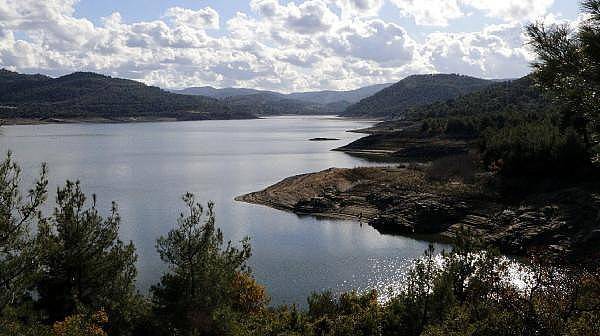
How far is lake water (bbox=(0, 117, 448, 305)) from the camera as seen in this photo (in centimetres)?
3959

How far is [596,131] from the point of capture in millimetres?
11703

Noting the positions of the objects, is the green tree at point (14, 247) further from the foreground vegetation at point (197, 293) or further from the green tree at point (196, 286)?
the green tree at point (196, 286)

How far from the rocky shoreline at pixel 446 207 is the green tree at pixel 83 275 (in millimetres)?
24127

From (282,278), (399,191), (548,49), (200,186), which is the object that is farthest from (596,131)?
(200,186)

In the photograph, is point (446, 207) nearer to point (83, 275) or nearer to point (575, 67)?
point (83, 275)

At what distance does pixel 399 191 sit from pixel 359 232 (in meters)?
11.3

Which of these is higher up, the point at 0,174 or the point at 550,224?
the point at 0,174

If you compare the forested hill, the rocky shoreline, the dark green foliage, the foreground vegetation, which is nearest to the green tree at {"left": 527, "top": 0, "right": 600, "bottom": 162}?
the foreground vegetation

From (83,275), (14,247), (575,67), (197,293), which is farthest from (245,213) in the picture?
(575,67)

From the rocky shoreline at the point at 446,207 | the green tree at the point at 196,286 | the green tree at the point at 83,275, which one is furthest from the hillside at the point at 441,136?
the green tree at the point at 83,275

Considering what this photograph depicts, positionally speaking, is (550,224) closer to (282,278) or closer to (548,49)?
(282,278)

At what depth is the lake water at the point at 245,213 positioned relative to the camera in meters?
39.6

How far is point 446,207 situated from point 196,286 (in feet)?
124

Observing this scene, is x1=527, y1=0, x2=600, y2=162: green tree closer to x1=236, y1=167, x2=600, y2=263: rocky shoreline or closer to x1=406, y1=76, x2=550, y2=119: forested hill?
x1=236, y1=167, x2=600, y2=263: rocky shoreline
